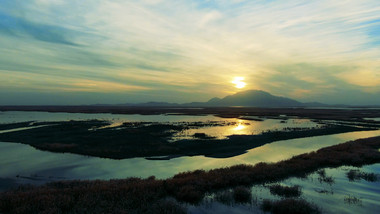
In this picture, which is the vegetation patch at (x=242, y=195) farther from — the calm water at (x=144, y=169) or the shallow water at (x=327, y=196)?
the calm water at (x=144, y=169)

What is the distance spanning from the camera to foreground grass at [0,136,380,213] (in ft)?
34.9

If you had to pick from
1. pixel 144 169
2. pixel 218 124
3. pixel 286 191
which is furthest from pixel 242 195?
pixel 218 124

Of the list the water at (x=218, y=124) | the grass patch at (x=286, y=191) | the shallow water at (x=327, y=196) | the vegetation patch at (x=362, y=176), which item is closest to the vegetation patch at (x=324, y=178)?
the shallow water at (x=327, y=196)

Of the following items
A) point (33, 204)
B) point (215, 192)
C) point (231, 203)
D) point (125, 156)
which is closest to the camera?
point (33, 204)

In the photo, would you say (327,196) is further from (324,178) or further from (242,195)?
(242,195)

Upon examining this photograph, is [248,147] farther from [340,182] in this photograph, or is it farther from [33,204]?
[33,204]

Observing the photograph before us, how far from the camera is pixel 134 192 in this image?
1270cm

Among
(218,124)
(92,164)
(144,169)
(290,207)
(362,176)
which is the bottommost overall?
(92,164)

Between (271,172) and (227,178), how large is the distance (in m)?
4.03

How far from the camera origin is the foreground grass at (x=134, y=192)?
10.6 metres

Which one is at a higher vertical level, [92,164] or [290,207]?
[290,207]

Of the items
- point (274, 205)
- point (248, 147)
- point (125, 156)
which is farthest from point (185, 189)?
point (248, 147)

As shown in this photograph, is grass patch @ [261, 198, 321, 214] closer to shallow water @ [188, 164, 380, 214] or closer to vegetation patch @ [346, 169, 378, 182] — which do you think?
shallow water @ [188, 164, 380, 214]

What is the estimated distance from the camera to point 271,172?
17.1 metres
